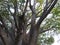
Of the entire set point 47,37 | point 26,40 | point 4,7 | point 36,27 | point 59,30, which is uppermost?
point 4,7

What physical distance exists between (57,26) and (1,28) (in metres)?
2.73

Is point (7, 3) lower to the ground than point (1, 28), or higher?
higher

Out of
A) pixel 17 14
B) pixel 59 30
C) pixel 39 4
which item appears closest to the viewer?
pixel 17 14

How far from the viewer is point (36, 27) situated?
626cm

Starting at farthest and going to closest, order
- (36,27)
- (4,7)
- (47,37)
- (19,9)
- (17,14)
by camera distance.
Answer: (47,37)
(19,9)
(17,14)
(4,7)
(36,27)

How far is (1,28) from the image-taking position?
6598mm

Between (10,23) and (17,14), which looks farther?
(10,23)

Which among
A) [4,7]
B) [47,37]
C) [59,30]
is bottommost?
[47,37]

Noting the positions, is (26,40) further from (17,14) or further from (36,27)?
(17,14)

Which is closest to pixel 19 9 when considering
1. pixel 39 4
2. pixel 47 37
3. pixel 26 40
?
pixel 39 4

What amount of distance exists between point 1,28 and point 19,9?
55.5 inches

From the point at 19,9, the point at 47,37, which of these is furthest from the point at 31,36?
the point at 47,37

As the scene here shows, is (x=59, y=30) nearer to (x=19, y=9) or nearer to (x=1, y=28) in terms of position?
(x=19, y=9)

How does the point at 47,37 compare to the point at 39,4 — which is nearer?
the point at 39,4
